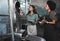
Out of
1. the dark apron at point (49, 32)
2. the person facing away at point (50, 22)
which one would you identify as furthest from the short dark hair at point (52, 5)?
the dark apron at point (49, 32)

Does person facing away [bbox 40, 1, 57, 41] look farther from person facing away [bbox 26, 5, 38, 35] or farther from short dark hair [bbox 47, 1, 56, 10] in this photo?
person facing away [bbox 26, 5, 38, 35]

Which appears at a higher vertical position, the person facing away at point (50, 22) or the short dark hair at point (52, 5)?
the short dark hair at point (52, 5)

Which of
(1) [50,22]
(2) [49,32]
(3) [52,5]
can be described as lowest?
(2) [49,32]

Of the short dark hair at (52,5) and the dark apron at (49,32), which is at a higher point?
the short dark hair at (52,5)

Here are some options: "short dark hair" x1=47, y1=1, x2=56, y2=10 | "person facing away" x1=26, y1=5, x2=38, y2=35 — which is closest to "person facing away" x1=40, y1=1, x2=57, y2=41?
"short dark hair" x1=47, y1=1, x2=56, y2=10

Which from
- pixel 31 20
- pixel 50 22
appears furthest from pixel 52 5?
pixel 31 20

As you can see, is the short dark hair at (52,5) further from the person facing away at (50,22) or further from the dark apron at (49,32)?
the dark apron at (49,32)

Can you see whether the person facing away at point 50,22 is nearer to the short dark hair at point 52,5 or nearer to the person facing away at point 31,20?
the short dark hair at point 52,5

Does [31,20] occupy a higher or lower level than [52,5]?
lower

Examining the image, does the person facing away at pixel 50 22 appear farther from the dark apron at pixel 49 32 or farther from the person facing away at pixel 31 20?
the person facing away at pixel 31 20

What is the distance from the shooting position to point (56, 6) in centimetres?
338

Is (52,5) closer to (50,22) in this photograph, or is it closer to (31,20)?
(50,22)

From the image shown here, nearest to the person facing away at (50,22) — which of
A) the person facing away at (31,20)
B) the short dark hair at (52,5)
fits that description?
the short dark hair at (52,5)

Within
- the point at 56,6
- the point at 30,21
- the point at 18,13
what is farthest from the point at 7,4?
the point at 56,6
